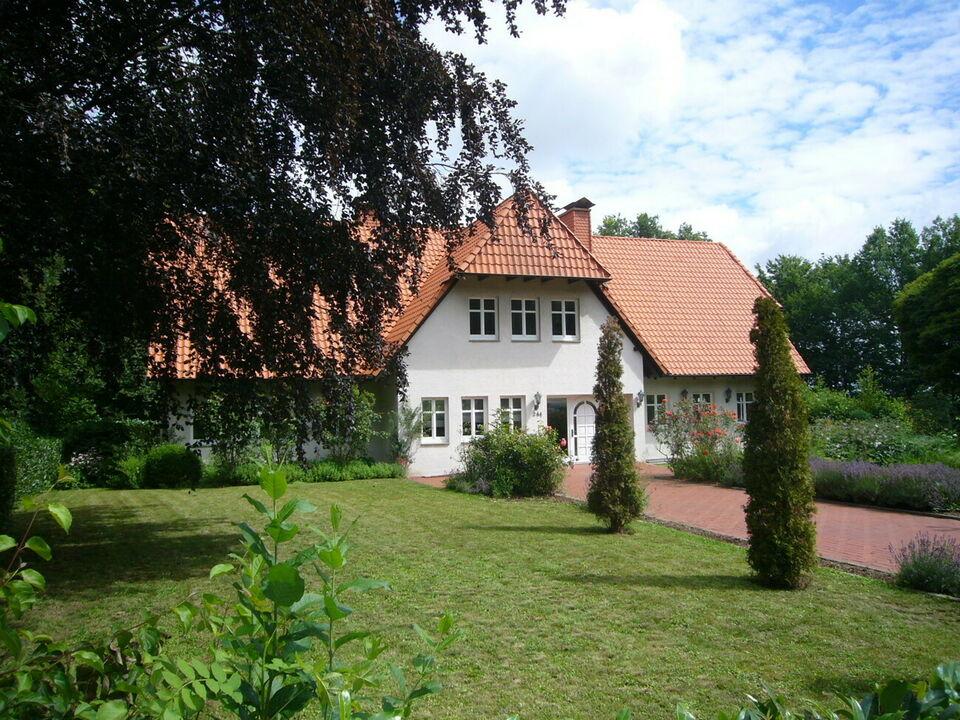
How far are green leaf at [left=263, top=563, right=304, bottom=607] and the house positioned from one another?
17326 mm

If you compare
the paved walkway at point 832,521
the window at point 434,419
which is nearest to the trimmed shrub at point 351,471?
the window at point 434,419

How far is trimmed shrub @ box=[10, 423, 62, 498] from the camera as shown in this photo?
16.6 m

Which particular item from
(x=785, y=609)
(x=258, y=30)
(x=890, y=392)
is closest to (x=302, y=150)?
(x=258, y=30)

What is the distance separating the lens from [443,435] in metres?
22.5

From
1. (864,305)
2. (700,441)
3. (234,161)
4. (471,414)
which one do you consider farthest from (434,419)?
(864,305)

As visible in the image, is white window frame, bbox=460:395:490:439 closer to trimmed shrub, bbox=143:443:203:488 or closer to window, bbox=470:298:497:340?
window, bbox=470:298:497:340

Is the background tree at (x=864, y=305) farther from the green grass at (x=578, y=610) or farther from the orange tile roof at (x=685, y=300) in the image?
the green grass at (x=578, y=610)

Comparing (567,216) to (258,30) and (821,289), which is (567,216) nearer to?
(258,30)

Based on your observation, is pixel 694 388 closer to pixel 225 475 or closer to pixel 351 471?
pixel 351 471

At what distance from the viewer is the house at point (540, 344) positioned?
22.1 metres

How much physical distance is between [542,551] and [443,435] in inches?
474

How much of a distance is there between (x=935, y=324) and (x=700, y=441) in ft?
54.2

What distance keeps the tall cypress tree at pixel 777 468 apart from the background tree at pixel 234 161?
4.36m

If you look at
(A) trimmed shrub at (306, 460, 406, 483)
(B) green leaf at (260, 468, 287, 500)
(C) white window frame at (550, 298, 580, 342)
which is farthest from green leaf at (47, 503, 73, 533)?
(C) white window frame at (550, 298, 580, 342)
